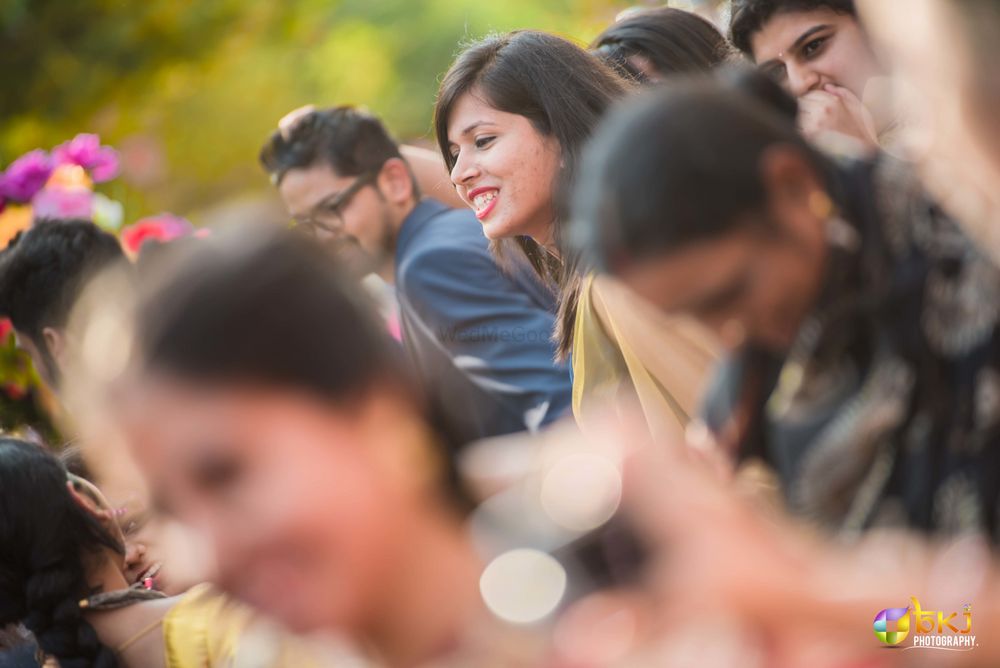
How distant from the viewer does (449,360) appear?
314 centimetres

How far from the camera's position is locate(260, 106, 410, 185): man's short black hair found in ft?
13.9

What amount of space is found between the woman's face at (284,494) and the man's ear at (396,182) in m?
3.05

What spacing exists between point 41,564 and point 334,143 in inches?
76.3

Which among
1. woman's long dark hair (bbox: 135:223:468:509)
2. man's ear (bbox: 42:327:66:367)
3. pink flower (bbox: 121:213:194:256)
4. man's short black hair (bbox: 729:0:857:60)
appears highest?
woman's long dark hair (bbox: 135:223:468:509)

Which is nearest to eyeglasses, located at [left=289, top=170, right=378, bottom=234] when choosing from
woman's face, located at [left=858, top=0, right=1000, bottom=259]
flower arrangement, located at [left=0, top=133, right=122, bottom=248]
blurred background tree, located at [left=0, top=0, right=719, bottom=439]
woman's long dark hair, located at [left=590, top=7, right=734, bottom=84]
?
flower arrangement, located at [left=0, top=133, right=122, bottom=248]

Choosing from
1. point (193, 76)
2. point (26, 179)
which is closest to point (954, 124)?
point (26, 179)

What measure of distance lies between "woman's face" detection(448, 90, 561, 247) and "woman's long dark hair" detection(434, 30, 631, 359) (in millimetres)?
23

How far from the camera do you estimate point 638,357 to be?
221 cm

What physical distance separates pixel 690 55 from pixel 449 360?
3.24 feet

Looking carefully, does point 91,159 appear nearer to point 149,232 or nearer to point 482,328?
point 149,232

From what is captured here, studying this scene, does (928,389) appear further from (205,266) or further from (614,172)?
(205,266)

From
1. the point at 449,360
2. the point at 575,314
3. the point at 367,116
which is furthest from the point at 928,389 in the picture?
the point at 367,116

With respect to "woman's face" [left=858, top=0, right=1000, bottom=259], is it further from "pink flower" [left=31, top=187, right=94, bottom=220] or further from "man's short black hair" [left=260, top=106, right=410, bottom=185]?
"pink flower" [left=31, top=187, right=94, bottom=220]

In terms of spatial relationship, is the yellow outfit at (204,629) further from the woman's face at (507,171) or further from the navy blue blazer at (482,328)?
the woman's face at (507,171)
